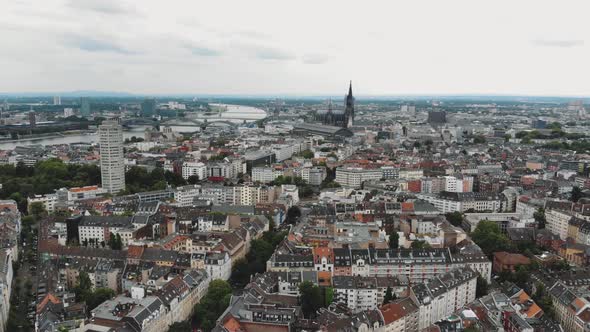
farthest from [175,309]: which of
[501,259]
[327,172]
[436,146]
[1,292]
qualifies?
[436,146]

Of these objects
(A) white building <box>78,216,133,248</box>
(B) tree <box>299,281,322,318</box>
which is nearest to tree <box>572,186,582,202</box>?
(B) tree <box>299,281,322,318</box>

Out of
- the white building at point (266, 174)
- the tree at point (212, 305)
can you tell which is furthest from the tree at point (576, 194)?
the tree at point (212, 305)

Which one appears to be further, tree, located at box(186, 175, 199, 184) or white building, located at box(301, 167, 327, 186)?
white building, located at box(301, 167, 327, 186)

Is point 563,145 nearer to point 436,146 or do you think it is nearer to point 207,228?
point 436,146

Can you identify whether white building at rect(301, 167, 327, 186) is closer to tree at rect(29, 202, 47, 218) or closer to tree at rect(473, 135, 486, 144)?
tree at rect(29, 202, 47, 218)

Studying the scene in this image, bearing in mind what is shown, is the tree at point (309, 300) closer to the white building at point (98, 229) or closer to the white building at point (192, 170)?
the white building at point (98, 229)
